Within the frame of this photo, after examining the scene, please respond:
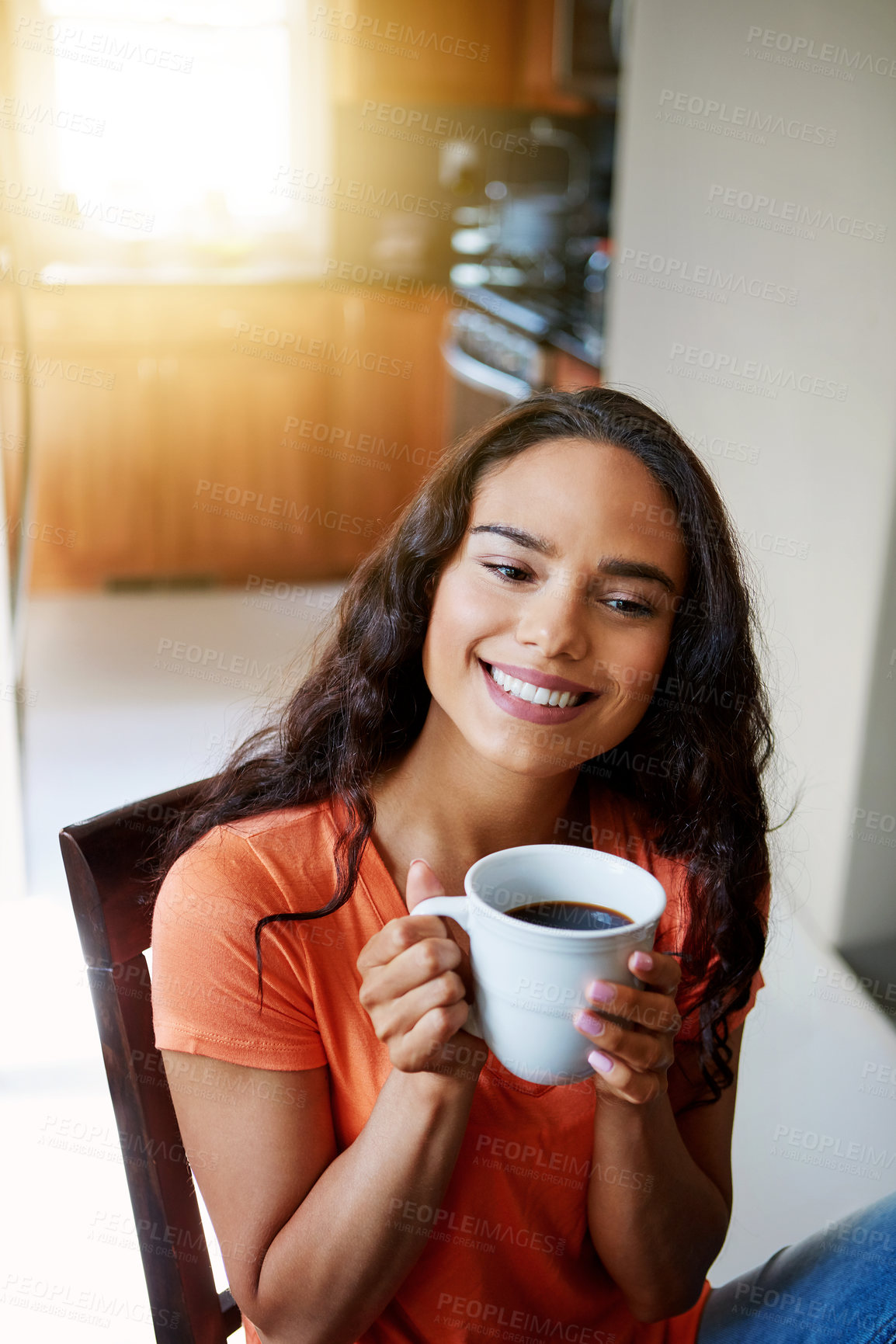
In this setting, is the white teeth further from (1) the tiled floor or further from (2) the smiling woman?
(1) the tiled floor

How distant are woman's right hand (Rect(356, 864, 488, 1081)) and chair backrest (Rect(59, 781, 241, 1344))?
8.9 inches

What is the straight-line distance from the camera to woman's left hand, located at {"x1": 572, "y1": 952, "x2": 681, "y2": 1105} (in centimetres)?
64

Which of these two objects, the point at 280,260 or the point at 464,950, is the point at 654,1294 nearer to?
the point at 464,950

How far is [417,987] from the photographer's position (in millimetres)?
671

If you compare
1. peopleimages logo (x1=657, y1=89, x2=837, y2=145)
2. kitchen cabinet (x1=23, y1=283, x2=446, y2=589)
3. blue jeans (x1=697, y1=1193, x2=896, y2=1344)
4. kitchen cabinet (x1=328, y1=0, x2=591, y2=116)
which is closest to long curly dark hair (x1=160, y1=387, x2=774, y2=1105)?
blue jeans (x1=697, y1=1193, x2=896, y2=1344)

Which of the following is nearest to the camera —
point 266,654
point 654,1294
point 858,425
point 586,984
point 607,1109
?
point 586,984

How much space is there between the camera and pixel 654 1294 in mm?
925

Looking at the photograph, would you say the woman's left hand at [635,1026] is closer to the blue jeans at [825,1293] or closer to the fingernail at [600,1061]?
the fingernail at [600,1061]

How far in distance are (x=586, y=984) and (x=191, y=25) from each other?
15.5 ft

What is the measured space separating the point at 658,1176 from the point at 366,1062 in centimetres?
23

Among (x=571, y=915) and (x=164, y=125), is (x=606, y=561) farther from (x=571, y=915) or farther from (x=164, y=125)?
(x=164, y=125)

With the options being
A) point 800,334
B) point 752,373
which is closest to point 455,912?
point 800,334

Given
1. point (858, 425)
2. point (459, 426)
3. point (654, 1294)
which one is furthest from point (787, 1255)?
point (459, 426)

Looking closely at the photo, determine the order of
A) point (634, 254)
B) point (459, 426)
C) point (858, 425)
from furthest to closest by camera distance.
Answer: point (459, 426) → point (634, 254) → point (858, 425)
